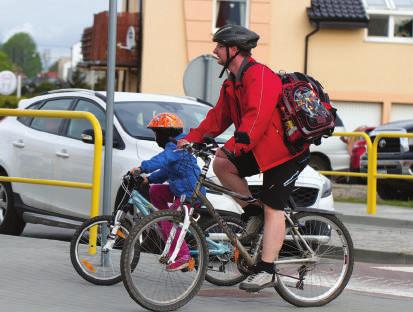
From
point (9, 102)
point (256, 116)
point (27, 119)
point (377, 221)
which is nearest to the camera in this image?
point (256, 116)

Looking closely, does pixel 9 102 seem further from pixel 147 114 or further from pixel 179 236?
pixel 179 236

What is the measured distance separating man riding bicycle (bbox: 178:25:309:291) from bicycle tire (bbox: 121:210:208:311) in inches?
14.4

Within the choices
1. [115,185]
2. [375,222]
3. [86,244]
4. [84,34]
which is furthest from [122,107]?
[84,34]

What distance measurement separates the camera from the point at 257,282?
733cm

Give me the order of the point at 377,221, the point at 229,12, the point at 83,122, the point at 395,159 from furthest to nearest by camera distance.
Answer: the point at 229,12 → the point at 395,159 → the point at 377,221 → the point at 83,122

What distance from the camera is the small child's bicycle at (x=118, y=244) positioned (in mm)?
7754

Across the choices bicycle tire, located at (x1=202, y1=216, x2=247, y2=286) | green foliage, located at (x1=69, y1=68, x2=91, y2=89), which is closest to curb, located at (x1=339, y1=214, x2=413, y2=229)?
bicycle tire, located at (x1=202, y1=216, x2=247, y2=286)

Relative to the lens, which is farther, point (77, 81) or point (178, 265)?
point (77, 81)

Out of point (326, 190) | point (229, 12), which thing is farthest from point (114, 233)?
point (229, 12)

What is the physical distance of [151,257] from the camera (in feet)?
24.2

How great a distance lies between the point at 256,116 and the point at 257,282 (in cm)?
110

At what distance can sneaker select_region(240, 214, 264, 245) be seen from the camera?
7.49 meters

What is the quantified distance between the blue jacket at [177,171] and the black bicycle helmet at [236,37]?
1121 millimetres

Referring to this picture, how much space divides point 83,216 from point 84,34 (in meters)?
29.2
